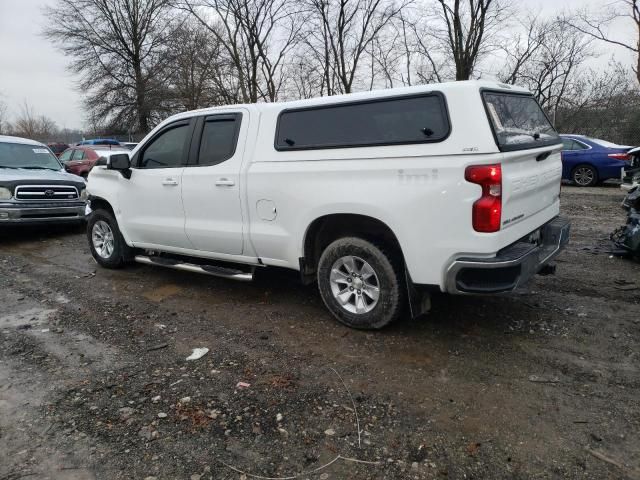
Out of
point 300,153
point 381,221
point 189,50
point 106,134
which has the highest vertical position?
point 189,50

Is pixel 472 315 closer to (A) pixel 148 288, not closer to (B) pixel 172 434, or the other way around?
(B) pixel 172 434

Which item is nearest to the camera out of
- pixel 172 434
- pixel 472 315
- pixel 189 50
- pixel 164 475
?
pixel 164 475

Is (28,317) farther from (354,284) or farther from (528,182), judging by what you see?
(528,182)

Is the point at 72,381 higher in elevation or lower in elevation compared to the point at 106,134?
lower

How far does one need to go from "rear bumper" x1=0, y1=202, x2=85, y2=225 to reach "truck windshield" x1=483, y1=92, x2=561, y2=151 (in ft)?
26.0

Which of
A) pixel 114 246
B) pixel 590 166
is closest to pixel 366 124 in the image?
pixel 114 246

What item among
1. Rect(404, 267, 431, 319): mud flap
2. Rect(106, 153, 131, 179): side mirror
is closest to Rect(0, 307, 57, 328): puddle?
Rect(106, 153, 131, 179): side mirror

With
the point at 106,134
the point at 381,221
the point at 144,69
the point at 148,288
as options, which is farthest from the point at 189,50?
the point at 381,221

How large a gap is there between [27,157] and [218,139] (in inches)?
263

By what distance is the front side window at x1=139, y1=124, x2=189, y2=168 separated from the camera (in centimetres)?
504

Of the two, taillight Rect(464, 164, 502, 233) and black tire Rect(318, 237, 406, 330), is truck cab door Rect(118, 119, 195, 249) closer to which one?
black tire Rect(318, 237, 406, 330)

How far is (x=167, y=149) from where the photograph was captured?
520 cm

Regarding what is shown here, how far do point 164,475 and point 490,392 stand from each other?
6.79ft

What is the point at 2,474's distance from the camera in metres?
2.39
